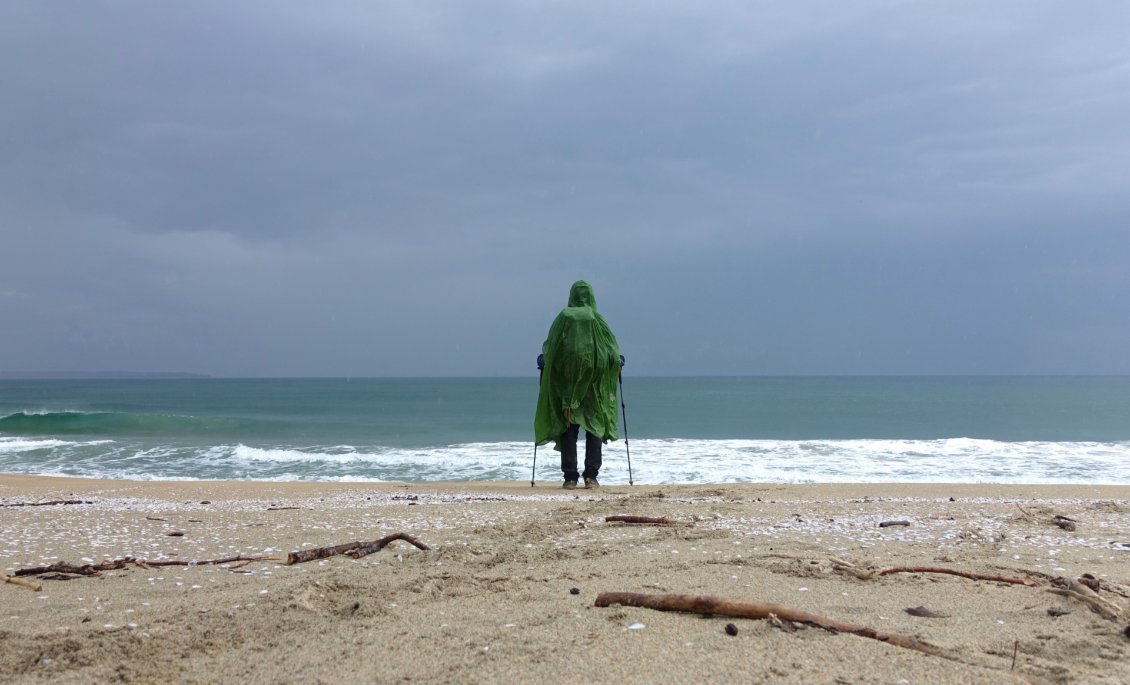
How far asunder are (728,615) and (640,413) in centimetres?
4306

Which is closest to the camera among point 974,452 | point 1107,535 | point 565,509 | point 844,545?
point 844,545

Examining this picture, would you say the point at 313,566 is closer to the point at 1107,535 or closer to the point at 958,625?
the point at 958,625

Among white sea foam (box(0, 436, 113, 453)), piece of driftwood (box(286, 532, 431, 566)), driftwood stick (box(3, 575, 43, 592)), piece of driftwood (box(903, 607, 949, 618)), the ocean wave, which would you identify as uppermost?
piece of driftwood (box(903, 607, 949, 618))

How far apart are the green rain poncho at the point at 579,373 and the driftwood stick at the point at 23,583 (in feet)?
22.4

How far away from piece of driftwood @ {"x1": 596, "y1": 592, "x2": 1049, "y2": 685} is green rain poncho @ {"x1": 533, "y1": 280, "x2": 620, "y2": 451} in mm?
6824

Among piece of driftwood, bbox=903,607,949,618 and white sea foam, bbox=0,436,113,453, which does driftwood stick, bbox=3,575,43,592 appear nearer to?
piece of driftwood, bbox=903,607,949,618

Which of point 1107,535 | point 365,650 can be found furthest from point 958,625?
point 1107,535

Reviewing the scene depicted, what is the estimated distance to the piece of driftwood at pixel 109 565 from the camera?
425cm

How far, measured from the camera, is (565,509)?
6.91 m

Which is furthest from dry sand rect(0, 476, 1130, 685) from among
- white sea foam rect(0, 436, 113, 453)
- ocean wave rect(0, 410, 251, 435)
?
ocean wave rect(0, 410, 251, 435)

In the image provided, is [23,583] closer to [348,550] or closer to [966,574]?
[348,550]

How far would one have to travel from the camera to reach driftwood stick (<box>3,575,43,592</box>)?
3939 millimetres

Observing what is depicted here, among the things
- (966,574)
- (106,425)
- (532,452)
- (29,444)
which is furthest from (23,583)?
(106,425)

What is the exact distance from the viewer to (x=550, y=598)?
140 inches
